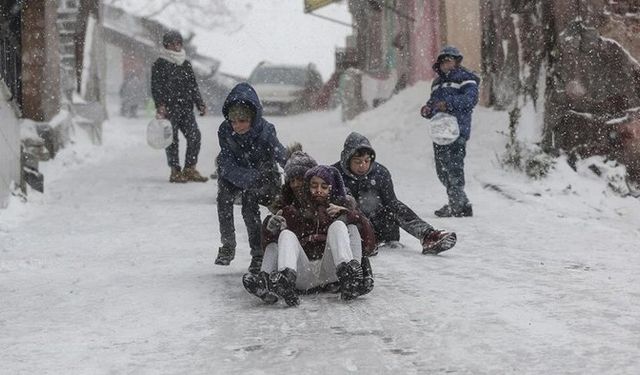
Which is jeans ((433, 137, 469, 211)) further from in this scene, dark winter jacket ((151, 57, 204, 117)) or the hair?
dark winter jacket ((151, 57, 204, 117))

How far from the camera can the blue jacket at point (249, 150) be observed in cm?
604

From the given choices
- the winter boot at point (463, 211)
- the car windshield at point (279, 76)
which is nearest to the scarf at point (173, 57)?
the winter boot at point (463, 211)

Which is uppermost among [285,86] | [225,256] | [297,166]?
[297,166]

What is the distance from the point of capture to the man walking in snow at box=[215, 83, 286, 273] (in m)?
6.03

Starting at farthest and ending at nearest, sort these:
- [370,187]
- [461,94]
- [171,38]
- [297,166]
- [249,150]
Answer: [171,38], [461,94], [370,187], [249,150], [297,166]

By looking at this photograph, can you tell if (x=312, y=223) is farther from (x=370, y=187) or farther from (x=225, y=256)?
(x=370, y=187)

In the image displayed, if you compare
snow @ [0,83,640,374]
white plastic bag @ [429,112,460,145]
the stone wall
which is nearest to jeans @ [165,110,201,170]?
snow @ [0,83,640,374]

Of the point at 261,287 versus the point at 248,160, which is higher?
the point at 248,160

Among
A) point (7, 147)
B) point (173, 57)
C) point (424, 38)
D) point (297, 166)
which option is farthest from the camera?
point (424, 38)

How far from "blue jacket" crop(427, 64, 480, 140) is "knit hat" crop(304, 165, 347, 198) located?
Result: 11.0 ft

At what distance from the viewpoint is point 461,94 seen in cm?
865

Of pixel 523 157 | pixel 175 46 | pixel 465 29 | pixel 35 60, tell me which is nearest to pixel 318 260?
pixel 523 157

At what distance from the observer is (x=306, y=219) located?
17.6 feet

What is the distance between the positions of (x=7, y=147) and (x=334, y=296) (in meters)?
5.11
